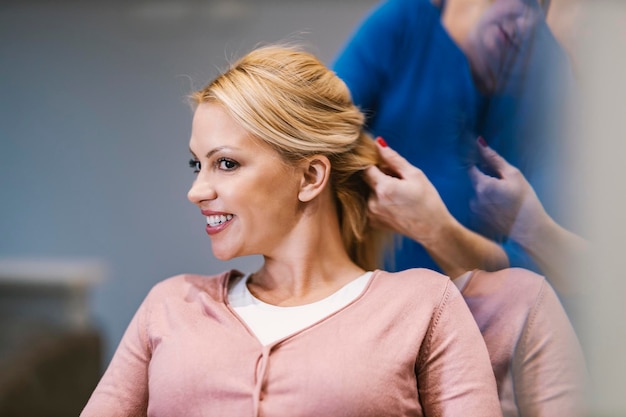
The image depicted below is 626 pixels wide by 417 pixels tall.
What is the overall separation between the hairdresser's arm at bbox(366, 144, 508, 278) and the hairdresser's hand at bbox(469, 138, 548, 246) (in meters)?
0.05

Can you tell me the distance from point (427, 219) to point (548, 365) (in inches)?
15.1

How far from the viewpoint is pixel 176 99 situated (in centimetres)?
190

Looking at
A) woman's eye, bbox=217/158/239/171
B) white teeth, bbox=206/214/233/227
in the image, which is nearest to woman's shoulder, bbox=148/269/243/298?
white teeth, bbox=206/214/233/227

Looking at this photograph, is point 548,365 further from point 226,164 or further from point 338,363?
point 226,164

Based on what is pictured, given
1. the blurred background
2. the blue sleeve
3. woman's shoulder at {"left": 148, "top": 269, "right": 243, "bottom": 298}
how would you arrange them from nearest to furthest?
woman's shoulder at {"left": 148, "top": 269, "right": 243, "bottom": 298} < the blue sleeve < the blurred background

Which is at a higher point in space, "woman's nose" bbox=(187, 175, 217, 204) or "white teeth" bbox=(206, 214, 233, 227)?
"woman's nose" bbox=(187, 175, 217, 204)

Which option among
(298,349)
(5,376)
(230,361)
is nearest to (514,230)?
(298,349)

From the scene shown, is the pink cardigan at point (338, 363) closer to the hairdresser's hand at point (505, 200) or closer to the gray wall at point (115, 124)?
the hairdresser's hand at point (505, 200)

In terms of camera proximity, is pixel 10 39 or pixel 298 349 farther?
pixel 10 39

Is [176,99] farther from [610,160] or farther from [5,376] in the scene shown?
[610,160]

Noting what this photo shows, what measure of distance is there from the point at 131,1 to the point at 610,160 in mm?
1208

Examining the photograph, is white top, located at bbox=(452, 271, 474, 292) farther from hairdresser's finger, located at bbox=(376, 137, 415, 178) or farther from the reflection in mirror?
hairdresser's finger, located at bbox=(376, 137, 415, 178)

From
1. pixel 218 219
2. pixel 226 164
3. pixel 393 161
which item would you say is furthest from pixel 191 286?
pixel 393 161

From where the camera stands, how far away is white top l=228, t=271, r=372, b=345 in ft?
4.83
